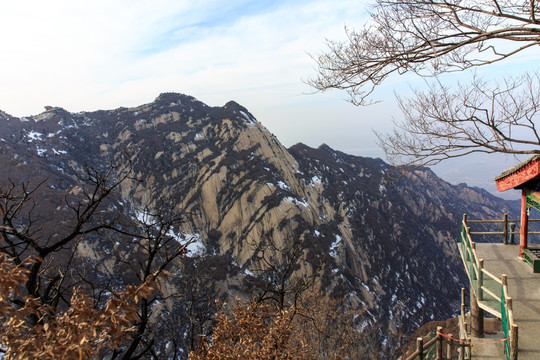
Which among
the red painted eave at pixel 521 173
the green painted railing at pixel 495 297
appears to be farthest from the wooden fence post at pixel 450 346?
the red painted eave at pixel 521 173

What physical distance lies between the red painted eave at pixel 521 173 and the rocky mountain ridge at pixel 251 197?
27.9m

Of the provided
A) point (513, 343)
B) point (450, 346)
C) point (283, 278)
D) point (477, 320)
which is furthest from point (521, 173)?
point (283, 278)

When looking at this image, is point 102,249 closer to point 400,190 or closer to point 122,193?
point 122,193

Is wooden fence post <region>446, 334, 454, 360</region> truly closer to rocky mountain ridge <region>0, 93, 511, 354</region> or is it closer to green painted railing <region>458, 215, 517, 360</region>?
green painted railing <region>458, 215, 517, 360</region>

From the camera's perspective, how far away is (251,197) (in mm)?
45469

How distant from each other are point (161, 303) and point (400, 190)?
56.5m

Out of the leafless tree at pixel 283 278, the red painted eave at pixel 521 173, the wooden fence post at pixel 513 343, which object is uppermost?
the red painted eave at pixel 521 173

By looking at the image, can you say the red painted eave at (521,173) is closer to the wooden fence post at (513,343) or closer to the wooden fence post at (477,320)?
the wooden fence post at (477,320)

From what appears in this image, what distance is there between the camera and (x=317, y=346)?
1850 centimetres

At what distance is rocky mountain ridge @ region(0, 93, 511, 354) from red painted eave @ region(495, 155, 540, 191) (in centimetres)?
2793

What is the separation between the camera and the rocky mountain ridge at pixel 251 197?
4103cm

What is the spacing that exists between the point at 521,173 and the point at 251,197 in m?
37.1

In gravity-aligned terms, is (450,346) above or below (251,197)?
below

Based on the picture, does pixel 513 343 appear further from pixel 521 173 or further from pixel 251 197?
pixel 251 197
